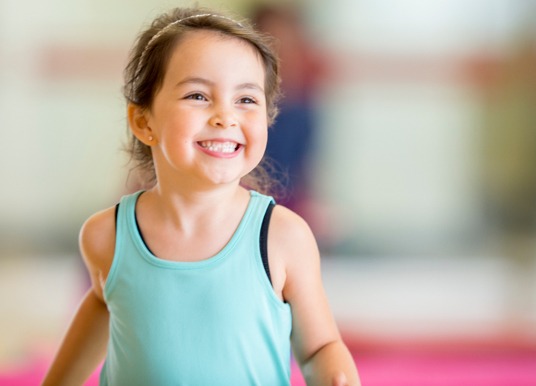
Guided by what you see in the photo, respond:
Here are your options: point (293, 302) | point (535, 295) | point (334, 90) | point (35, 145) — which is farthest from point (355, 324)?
point (35, 145)

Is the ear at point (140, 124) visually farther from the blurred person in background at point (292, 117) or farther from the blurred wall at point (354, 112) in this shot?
the blurred wall at point (354, 112)

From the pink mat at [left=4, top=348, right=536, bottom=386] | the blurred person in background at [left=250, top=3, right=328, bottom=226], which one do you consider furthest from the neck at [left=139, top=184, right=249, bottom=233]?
the blurred person in background at [left=250, top=3, right=328, bottom=226]

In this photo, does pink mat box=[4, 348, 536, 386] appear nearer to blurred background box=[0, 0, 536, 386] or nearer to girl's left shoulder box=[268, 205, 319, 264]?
girl's left shoulder box=[268, 205, 319, 264]

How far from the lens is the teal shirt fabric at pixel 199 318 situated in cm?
95

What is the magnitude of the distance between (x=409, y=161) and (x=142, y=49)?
10.4 ft

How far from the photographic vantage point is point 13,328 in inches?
88.6

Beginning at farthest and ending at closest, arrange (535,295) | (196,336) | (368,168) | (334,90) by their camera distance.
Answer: (368,168), (334,90), (535,295), (196,336)

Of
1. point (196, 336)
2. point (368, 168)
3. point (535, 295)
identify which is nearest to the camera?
point (196, 336)

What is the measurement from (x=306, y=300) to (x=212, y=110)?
265mm

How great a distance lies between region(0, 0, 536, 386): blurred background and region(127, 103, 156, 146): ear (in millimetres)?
2066

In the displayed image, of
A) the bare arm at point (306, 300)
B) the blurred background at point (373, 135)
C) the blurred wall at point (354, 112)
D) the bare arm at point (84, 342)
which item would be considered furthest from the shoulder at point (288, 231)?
the blurred wall at point (354, 112)

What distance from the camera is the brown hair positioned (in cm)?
98

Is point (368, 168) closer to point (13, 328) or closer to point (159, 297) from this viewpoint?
point (13, 328)

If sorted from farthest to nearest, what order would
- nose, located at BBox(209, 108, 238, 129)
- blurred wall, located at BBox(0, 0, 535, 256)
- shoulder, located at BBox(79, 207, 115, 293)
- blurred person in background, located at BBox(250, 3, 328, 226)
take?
blurred wall, located at BBox(0, 0, 535, 256), blurred person in background, located at BBox(250, 3, 328, 226), shoulder, located at BBox(79, 207, 115, 293), nose, located at BBox(209, 108, 238, 129)
